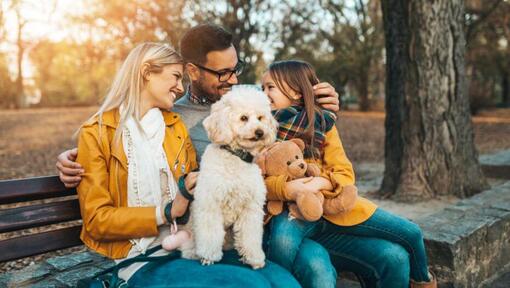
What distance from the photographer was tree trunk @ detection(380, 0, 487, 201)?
18.4 ft

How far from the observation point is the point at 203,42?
3553 mm

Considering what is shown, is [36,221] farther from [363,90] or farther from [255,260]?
[363,90]

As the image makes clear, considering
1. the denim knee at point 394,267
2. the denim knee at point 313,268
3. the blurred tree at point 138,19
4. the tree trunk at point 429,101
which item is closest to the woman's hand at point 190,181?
the denim knee at point 313,268

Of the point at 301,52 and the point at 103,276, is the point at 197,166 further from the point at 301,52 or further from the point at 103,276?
the point at 301,52

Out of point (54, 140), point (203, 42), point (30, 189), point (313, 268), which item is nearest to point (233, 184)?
point (313, 268)

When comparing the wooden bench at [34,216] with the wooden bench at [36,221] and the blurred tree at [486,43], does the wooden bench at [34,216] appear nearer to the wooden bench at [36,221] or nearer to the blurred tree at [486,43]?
the wooden bench at [36,221]

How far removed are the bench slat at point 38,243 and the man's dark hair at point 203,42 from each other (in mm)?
1500

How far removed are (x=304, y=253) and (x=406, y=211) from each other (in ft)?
10.7

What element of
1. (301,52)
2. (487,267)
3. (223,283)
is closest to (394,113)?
(487,267)

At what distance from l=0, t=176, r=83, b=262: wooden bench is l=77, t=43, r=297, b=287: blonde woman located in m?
0.26

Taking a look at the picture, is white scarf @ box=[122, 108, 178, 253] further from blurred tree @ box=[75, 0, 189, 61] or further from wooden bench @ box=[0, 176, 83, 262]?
blurred tree @ box=[75, 0, 189, 61]

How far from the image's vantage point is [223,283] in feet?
6.98

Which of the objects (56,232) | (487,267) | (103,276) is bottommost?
(487,267)

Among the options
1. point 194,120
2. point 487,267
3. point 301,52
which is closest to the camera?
point 194,120
